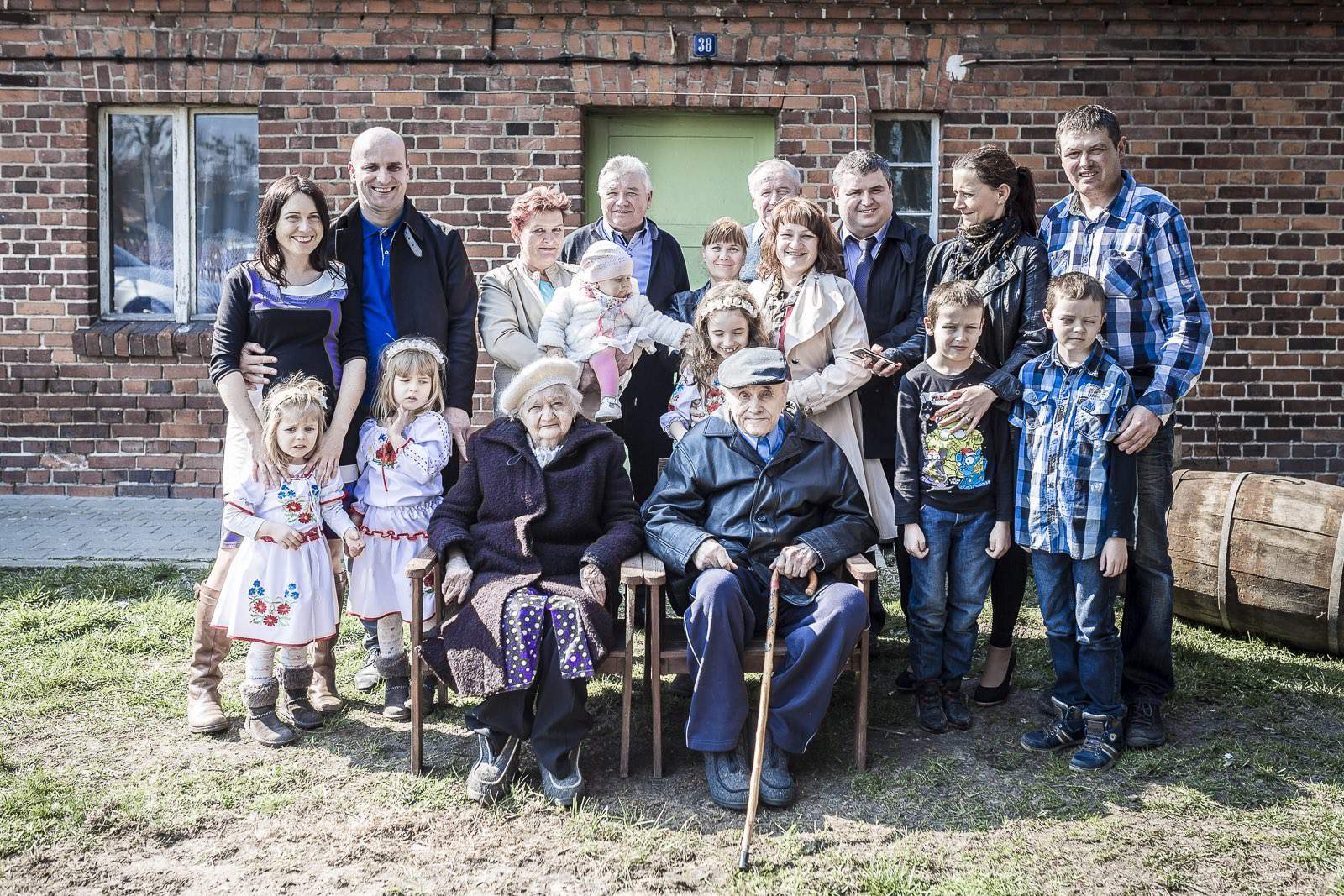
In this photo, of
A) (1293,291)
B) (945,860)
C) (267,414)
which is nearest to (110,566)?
(267,414)

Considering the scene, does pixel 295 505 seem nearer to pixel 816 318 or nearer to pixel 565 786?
pixel 565 786

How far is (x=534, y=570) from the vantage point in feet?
11.5

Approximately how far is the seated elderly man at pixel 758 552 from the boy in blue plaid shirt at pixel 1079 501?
57cm

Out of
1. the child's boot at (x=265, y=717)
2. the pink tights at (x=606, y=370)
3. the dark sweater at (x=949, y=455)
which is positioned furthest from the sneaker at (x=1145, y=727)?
the child's boot at (x=265, y=717)

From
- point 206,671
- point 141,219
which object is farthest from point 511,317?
point 141,219

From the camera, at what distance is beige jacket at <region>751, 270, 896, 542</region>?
12.9 ft

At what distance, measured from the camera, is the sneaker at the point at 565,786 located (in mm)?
3209

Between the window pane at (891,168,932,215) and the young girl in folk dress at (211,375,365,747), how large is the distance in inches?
179

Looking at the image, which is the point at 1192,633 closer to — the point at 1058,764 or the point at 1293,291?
the point at 1058,764

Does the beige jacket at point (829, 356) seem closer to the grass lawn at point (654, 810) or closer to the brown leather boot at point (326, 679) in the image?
the grass lawn at point (654, 810)

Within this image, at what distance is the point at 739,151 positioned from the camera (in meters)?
7.12

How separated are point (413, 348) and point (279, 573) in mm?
880

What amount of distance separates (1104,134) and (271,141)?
17.2 feet

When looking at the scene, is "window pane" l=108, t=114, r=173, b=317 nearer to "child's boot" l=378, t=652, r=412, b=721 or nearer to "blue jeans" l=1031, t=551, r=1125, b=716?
"child's boot" l=378, t=652, r=412, b=721
